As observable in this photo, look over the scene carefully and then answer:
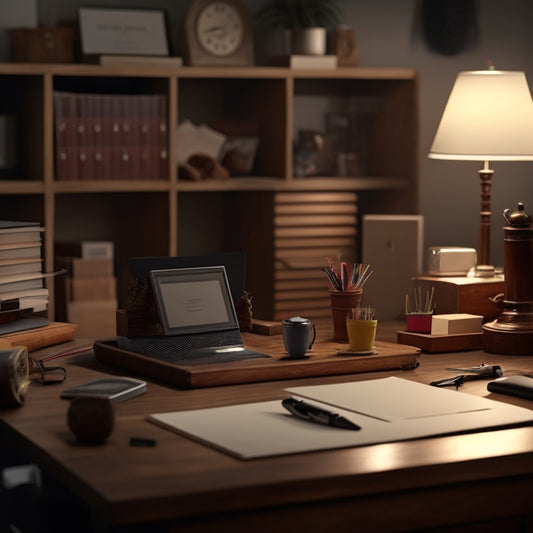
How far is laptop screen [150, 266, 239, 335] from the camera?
2.30 meters

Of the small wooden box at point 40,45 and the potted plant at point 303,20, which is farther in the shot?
the potted plant at point 303,20

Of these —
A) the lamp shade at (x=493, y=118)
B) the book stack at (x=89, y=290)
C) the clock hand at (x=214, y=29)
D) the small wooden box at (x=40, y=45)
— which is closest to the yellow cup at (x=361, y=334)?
the lamp shade at (x=493, y=118)

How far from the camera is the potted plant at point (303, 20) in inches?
172

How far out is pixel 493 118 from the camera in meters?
2.96

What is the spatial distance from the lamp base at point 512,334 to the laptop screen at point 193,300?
0.63 m

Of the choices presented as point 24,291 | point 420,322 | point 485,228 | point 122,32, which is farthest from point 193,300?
point 122,32

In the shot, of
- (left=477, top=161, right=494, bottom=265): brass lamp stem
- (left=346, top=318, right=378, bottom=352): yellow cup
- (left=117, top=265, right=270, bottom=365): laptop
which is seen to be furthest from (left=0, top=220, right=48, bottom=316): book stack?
(left=477, top=161, right=494, bottom=265): brass lamp stem

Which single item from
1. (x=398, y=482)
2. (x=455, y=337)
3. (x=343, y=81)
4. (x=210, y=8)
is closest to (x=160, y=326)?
(x=455, y=337)

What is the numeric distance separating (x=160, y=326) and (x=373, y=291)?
4.46 ft

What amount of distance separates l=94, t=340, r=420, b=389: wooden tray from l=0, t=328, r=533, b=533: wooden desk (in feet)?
0.97

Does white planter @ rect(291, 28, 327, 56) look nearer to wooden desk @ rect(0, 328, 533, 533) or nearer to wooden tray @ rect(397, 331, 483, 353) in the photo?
wooden tray @ rect(397, 331, 483, 353)

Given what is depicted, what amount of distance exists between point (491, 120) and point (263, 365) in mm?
1177

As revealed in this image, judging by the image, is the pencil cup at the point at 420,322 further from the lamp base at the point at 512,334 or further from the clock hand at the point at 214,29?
the clock hand at the point at 214,29

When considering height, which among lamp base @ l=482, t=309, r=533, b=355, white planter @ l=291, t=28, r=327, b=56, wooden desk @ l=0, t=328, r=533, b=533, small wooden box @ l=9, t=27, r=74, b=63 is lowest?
wooden desk @ l=0, t=328, r=533, b=533
